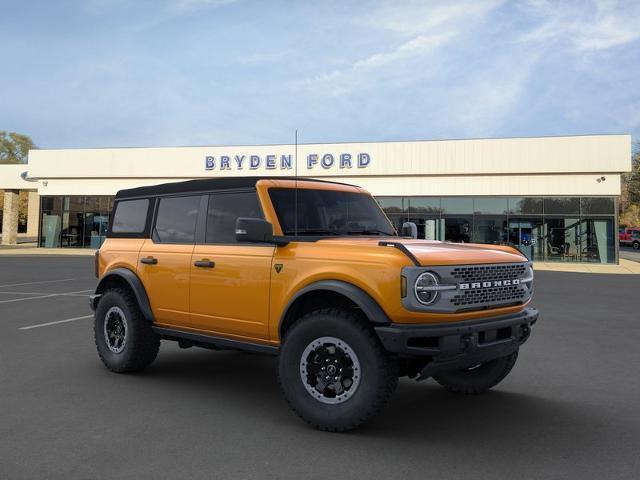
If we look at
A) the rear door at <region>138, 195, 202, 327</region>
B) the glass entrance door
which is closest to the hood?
the rear door at <region>138, 195, 202, 327</region>

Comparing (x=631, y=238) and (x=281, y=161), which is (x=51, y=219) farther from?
(x=631, y=238)

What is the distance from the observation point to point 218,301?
16.8ft

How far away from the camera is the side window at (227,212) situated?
5.21 metres

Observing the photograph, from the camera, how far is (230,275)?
199 inches

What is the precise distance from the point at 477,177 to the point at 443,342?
1209 inches

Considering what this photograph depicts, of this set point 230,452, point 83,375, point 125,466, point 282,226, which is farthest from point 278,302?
point 83,375

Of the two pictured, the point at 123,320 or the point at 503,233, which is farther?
the point at 503,233

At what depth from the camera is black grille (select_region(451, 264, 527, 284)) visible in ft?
13.9

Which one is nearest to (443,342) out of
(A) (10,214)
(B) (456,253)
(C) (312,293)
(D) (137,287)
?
(B) (456,253)

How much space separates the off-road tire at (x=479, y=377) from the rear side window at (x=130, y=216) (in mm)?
3532

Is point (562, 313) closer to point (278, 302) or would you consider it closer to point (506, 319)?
point (506, 319)

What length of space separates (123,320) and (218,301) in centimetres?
153

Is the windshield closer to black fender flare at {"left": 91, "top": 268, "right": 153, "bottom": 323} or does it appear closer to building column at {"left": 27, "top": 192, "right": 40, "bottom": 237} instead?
black fender flare at {"left": 91, "top": 268, "right": 153, "bottom": 323}

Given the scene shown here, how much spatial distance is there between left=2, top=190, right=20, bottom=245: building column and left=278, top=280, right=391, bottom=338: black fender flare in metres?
50.1
